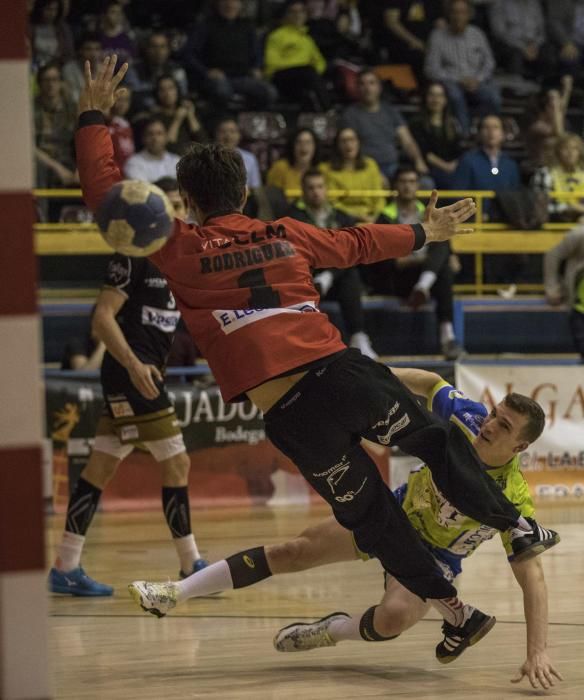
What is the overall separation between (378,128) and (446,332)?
234cm

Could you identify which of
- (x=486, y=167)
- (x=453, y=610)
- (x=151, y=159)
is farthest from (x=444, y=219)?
(x=486, y=167)

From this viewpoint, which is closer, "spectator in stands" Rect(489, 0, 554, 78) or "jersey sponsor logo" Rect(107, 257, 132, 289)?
"jersey sponsor logo" Rect(107, 257, 132, 289)

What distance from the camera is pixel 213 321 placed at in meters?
4.03

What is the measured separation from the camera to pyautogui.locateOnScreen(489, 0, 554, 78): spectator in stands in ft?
46.8

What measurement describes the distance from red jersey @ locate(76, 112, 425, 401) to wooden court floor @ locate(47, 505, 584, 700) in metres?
1.05

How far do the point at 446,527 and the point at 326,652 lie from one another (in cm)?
76

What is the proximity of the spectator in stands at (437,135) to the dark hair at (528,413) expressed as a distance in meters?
7.79

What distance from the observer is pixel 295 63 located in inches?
503

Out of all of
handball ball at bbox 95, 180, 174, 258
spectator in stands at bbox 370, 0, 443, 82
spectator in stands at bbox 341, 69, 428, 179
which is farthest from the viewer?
spectator in stands at bbox 370, 0, 443, 82

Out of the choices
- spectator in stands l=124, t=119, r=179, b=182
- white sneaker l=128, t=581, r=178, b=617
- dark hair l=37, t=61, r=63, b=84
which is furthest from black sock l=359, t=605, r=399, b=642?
dark hair l=37, t=61, r=63, b=84

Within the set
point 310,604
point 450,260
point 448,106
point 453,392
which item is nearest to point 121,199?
point 453,392

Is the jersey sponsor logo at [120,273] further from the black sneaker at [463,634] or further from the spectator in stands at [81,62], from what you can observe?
the spectator in stands at [81,62]

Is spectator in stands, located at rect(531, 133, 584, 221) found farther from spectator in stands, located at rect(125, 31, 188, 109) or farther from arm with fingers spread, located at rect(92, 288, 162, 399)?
arm with fingers spread, located at rect(92, 288, 162, 399)

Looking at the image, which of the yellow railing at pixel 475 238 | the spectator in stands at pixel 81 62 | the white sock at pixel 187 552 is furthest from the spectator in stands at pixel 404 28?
the white sock at pixel 187 552
